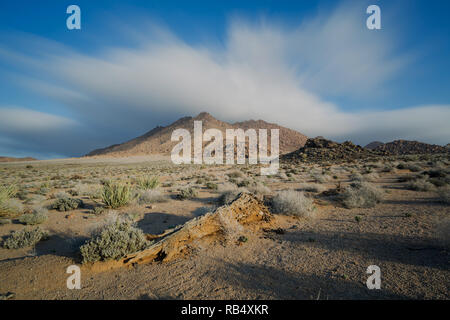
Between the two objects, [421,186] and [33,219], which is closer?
[33,219]

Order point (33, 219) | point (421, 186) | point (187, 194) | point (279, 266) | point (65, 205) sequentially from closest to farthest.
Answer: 1. point (279, 266)
2. point (33, 219)
3. point (65, 205)
4. point (421, 186)
5. point (187, 194)

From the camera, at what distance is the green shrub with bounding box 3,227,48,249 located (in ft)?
16.0

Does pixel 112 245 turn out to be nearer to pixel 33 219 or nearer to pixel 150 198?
pixel 33 219

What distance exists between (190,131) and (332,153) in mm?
77432

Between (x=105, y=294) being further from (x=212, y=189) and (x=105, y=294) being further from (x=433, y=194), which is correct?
(x=433, y=194)

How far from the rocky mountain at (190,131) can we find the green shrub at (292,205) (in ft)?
274

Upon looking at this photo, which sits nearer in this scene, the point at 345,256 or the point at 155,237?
the point at 345,256

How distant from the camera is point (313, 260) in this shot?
404cm

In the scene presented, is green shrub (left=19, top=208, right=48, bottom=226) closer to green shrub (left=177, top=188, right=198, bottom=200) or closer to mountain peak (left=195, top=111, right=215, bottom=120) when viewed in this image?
green shrub (left=177, top=188, right=198, bottom=200)

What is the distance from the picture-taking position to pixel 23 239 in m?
5.06

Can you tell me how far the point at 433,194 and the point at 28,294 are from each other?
13.8m

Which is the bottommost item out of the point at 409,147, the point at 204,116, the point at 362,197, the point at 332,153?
the point at 362,197

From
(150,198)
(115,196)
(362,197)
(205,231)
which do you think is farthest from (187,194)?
(362,197)
